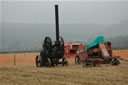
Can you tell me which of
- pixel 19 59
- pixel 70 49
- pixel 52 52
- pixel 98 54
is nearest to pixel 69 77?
pixel 98 54

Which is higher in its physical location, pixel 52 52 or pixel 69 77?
pixel 52 52

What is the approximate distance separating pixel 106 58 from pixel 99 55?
38.1 inches

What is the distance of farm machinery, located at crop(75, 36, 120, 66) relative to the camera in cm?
1784

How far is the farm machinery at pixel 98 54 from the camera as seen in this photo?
17.8m

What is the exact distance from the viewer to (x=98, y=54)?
18.9 metres

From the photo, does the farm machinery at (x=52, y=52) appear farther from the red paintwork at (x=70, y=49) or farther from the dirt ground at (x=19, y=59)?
the red paintwork at (x=70, y=49)

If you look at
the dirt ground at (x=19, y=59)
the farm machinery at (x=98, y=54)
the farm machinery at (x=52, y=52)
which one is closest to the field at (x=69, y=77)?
A: the farm machinery at (x=98, y=54)

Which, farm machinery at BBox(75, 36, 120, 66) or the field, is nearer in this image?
the field

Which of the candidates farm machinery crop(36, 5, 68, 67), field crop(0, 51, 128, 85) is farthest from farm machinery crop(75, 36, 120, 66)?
field crop(0, 51, 128, 85)

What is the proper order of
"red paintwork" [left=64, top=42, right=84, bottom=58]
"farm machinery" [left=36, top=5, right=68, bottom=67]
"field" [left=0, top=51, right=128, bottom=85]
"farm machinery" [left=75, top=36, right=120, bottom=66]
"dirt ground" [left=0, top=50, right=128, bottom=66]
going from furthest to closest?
"red paintwork" [left=64, top=42, right=84, bottom=58], "dirt ground" [left=0, top=50, right=128, bottom=66], "farm machinery" [left=36, top=5, right=68, bottom=67], "farm machinery" [left=75, top=36, right=120, bottom=66], "field" [left=0, top=51, right=128, bottom=85]

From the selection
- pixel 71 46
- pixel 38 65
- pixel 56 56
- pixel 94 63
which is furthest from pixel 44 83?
pixel 71 46

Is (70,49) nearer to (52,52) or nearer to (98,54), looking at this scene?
(52,52)

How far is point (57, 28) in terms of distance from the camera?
67.2ft

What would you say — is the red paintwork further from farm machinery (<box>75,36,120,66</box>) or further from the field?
the field
